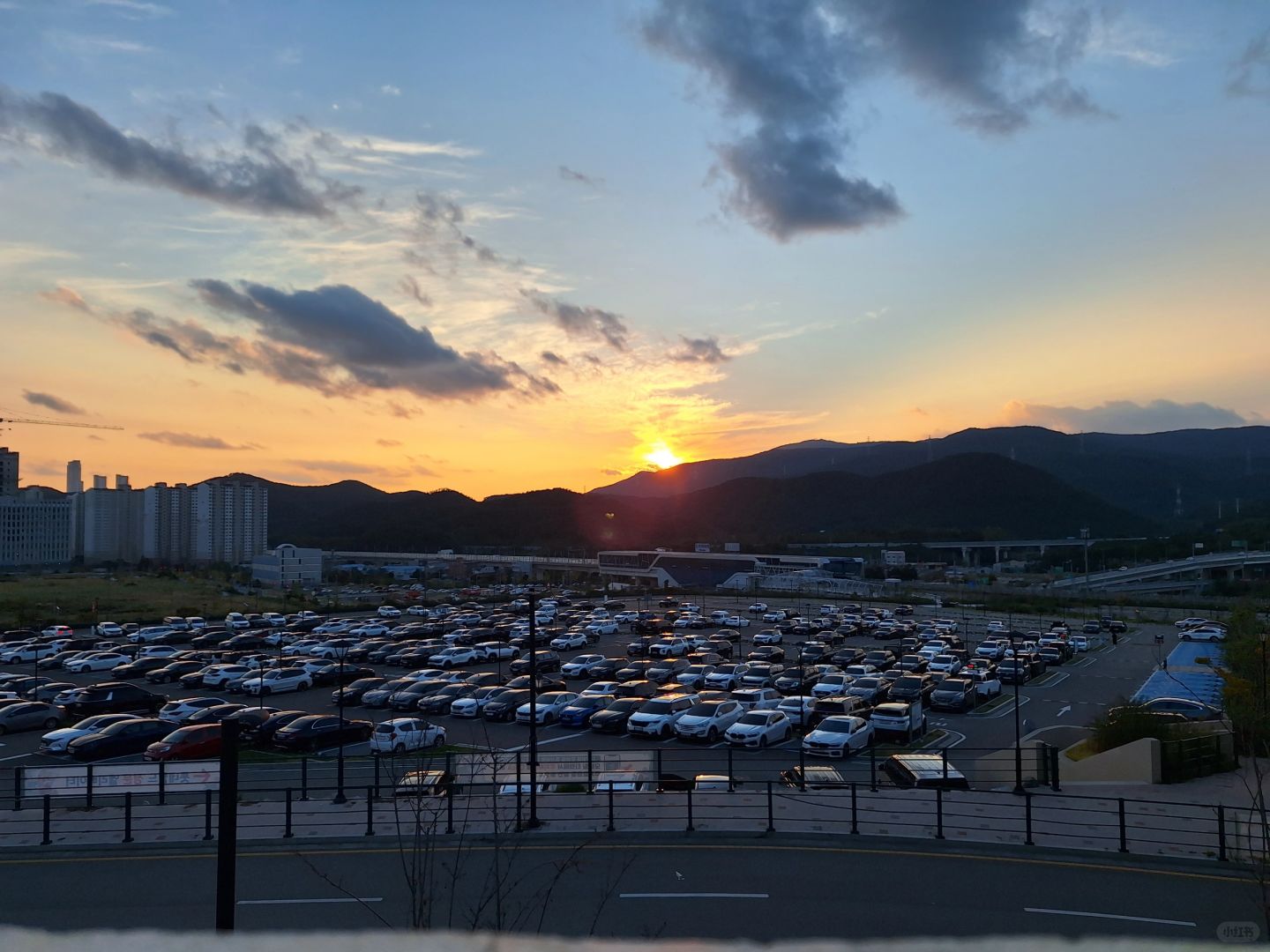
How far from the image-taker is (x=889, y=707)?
24.5 meters

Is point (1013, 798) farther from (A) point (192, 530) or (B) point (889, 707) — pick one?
(A) point (192, 530)

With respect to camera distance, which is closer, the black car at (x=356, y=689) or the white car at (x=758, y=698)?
the white car at (x=758, y=698)

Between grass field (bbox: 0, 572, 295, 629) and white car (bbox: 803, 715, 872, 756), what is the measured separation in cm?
4808

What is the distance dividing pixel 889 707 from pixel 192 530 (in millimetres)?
134074

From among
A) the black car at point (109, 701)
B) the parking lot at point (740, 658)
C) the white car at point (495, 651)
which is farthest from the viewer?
the white car at point (495, 651)

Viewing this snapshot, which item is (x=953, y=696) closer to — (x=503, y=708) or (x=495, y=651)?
(x=503, y=708)

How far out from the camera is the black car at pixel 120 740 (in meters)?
21.9

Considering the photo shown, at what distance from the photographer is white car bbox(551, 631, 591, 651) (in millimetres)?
46031

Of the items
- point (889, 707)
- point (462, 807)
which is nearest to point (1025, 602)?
point (889, 707)

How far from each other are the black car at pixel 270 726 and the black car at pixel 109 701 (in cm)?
732

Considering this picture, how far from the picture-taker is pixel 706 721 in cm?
2406

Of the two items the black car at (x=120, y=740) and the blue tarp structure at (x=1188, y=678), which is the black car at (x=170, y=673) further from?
the blue tarp structure at (x=1188, y=678)

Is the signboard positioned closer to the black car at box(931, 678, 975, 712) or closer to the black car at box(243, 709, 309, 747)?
the black car at box(243, 709, 309, 747)

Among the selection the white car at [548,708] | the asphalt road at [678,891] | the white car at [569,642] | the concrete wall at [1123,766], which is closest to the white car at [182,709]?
the white car at [548,708]
